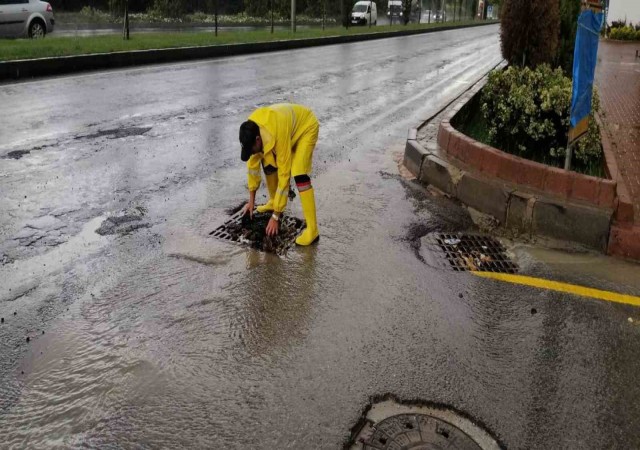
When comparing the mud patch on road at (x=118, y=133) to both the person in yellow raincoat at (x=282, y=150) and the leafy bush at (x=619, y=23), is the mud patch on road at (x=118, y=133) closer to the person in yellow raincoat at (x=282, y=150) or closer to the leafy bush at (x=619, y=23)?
the person in yellow raincoat at (x=282, y=150)

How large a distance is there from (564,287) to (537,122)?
245 cm

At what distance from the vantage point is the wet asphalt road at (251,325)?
262 centimetres

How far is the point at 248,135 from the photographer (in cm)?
401

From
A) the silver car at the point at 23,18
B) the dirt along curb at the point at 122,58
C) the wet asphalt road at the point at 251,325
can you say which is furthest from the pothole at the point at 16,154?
the silver car at the point at 23,18

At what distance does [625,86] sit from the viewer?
39.9 feet

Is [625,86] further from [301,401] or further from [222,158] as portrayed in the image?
[301,401]

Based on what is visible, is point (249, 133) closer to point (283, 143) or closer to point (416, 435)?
point (283, 143)

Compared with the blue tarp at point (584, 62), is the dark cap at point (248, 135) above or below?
below

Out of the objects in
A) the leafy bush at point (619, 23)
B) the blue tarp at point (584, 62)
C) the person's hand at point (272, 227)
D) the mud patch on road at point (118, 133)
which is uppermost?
the leafy bush at point (619, 23)

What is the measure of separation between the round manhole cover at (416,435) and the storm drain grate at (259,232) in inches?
76.2

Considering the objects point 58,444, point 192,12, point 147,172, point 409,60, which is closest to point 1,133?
point 147,172

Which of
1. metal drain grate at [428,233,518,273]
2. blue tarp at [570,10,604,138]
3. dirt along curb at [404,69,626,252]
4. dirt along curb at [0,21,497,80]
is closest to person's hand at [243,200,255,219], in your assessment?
metal drain grate at [428,233,518,273]

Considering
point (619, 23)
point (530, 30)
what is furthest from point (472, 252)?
point (619, 23)

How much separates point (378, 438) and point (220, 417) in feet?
2.25
